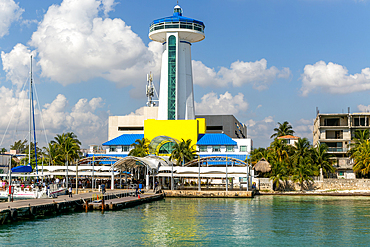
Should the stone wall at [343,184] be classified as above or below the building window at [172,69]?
below

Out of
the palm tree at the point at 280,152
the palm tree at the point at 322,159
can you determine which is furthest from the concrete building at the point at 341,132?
the palm tree at the point at 280,152

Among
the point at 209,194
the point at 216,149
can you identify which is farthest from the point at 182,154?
the point at 216,149

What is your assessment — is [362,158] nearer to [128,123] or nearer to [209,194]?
[209,194]

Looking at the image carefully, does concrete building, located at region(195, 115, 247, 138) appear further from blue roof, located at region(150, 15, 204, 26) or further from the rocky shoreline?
the rocky shoreline

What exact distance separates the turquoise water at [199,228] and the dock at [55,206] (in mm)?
1377

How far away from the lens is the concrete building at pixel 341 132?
83250mm

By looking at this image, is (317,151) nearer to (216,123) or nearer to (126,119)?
(216,123)

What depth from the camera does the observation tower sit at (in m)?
88.9

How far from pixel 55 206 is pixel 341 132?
63.0 m

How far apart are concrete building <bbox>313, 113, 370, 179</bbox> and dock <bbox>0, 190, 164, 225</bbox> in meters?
43.3

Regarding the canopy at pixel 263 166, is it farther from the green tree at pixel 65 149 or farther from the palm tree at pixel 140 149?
the green tree at pixel 65 149

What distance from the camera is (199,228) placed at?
3456cm

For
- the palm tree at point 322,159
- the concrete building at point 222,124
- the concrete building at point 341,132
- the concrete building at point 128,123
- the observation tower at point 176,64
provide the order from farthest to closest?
the concrete building at point 222,124 → the concrete building at point 128,123 → the observation tower at point 176,64 → the concrete building at point 341,132 → the palm tree at point 322,159

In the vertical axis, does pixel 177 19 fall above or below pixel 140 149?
above
